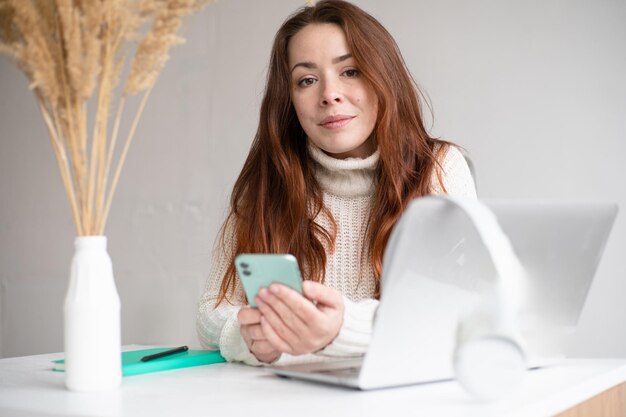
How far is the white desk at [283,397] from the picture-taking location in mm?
771

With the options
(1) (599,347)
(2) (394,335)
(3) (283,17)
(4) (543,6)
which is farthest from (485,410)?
(3) (283,17)

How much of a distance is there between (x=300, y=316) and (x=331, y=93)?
2.98 ft

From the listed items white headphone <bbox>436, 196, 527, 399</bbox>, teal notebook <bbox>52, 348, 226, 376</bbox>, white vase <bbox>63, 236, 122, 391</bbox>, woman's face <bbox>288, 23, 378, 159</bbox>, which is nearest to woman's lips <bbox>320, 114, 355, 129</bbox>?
woman's face <bbox>288, 23, 378, 159</bbox>

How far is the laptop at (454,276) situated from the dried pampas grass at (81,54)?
0.40 metres

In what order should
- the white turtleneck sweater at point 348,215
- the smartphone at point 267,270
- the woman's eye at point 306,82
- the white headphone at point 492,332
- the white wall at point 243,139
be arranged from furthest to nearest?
the white wall at point 243,139 → the woman's eye at point 306,82 → the white turtleneck sweater at point 348,215 → the smartphone at point 267,270 → the white headphone at point 492,332

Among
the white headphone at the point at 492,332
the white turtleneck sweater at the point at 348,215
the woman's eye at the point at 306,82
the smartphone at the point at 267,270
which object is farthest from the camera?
the woman's eye at the point at 306,82

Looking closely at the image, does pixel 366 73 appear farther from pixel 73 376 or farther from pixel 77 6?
pixel 73 376

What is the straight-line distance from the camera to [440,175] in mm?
1757

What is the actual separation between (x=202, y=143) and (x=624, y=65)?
5.64 feet

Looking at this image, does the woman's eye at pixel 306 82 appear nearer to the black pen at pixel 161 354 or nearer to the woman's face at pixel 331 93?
the woman's face at pixel 331 93

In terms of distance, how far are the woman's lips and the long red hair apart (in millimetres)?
86

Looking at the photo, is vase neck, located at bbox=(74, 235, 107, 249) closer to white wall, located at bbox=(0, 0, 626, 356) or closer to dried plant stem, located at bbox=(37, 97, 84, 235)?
dried plant stem, located at bbox=(37, 97, 84, 235)

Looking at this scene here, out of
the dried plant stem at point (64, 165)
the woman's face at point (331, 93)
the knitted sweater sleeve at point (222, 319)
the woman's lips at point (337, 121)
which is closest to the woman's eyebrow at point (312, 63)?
the woman's face at point (331, 93)

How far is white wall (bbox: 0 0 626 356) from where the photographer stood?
2.15m
